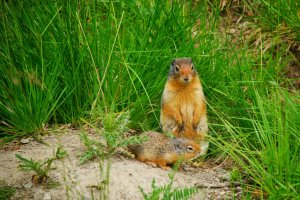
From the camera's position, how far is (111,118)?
16.8ft

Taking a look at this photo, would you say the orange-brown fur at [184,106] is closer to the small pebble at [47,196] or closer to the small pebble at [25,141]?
the small pebble at [25,141]

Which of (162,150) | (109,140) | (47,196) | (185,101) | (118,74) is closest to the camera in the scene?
(47,196)

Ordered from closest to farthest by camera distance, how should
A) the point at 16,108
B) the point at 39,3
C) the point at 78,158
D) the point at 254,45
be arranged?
the point at 78,158 < the point at 16,108 < the point at 39,3 < the point at 254,45

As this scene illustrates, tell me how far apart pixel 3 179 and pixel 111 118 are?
3.39 ft

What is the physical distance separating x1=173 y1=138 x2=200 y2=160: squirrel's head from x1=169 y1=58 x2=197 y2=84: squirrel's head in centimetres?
Result: 57

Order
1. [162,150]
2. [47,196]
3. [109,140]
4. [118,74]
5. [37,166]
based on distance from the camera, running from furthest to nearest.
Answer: [118,74] → [162,150] → [109,140] → [37,166] → [47,196]

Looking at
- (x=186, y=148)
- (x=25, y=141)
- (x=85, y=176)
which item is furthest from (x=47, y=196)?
(x=186, y=148)

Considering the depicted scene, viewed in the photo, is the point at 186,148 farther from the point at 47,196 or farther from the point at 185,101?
the point at 47,196

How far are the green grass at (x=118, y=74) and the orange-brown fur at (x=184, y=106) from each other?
190 mm

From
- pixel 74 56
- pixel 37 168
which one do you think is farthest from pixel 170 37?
pixel 37 168

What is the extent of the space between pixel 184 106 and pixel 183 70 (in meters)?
0.44

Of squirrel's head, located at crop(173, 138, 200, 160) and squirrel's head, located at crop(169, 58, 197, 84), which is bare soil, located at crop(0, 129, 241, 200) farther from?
squirrel's head, located at crop(169, 58, 197, 84)

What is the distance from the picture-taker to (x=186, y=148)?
17.3 ft

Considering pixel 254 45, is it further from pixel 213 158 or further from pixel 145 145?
pixel 145 145
